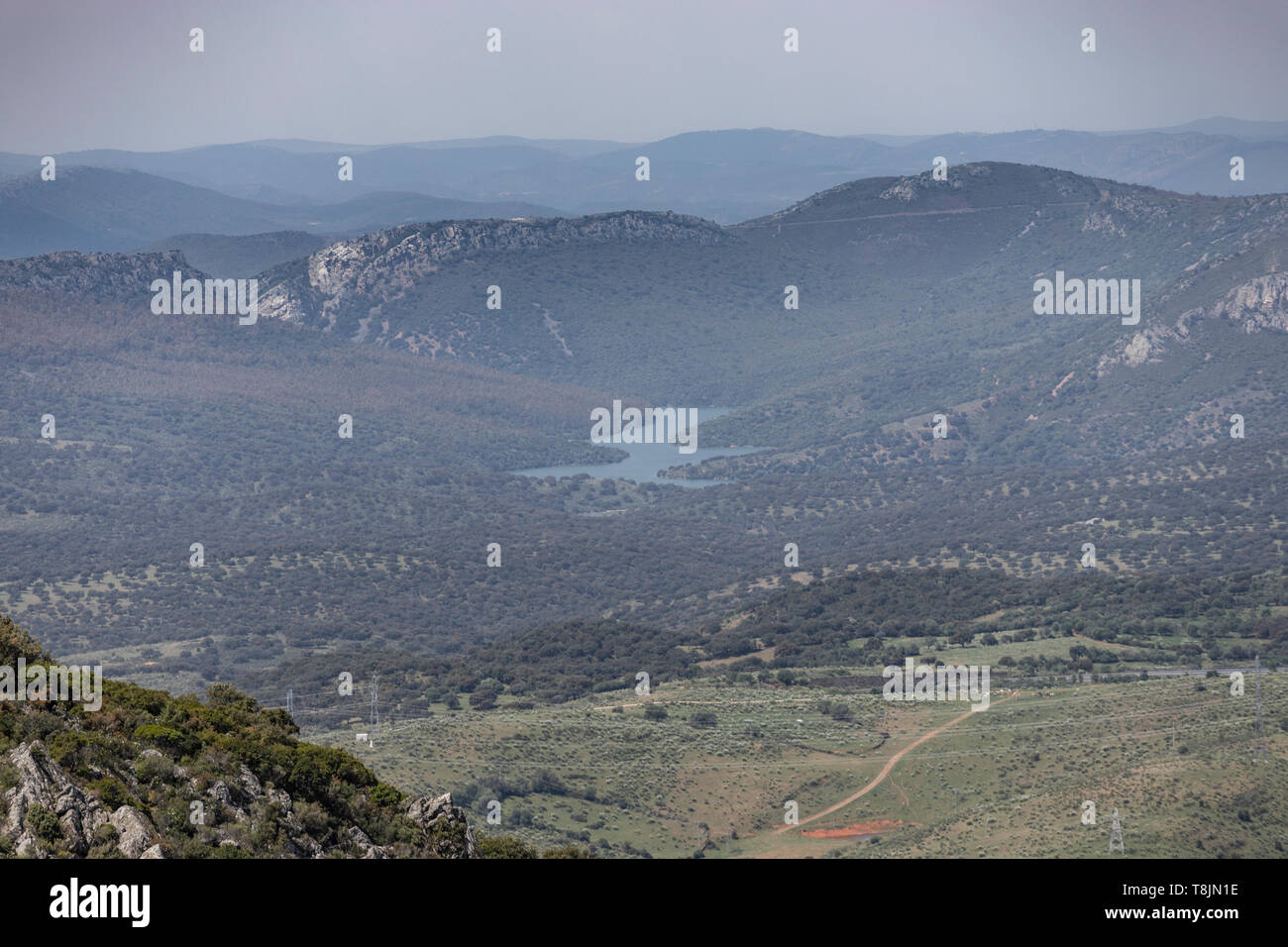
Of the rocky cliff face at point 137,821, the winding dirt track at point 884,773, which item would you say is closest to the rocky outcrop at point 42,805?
the rocky cliff face at point 137,821

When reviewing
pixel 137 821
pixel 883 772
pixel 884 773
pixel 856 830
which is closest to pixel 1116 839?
pixel 856 830

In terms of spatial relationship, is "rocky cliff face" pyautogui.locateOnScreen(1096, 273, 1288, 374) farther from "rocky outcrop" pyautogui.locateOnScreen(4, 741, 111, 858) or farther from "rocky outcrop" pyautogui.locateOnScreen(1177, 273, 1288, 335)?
"rocky outcrop" pyautogui.locateOnScreen(4, 741, 111, 858)

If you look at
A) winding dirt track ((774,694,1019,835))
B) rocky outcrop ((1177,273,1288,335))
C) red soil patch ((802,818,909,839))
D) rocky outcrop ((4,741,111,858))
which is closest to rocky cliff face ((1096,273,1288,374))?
rocky outcrop ((1177,273,1288,335))

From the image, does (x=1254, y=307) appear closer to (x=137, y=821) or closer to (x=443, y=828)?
(x=443, y=828)

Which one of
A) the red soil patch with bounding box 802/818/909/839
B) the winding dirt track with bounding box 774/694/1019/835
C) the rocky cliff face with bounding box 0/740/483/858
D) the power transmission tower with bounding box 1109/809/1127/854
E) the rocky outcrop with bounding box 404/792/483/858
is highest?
the rocky cliff face with bounding box 0/740/483/858

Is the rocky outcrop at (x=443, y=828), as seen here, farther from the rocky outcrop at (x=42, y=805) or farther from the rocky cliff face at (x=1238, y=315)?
the rocky cliff face at (x=1238, y=315)

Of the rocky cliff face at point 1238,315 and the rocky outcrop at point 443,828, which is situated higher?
the rocky cliff face at point 1238,315
